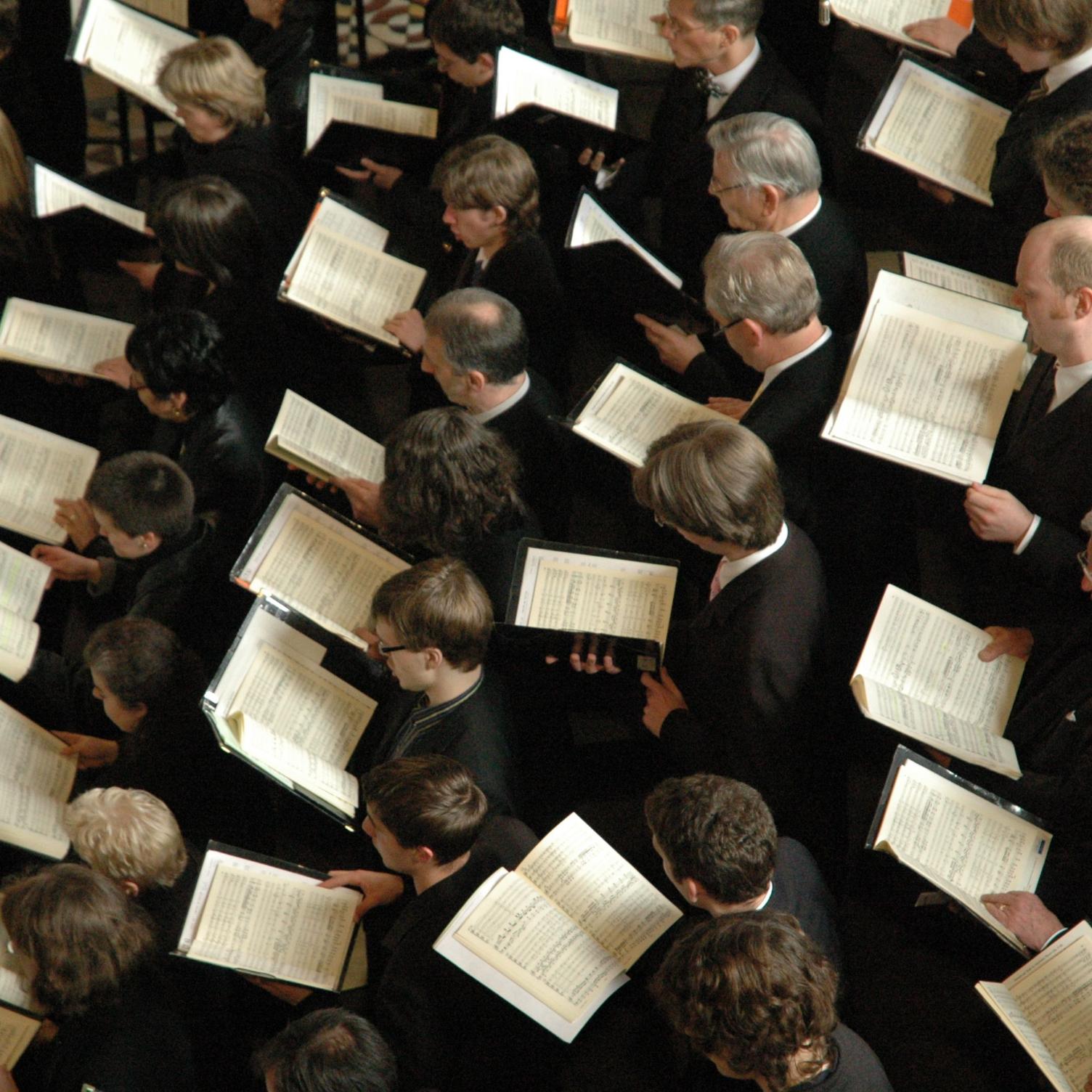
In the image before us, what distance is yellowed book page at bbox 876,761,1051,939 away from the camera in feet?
9.91

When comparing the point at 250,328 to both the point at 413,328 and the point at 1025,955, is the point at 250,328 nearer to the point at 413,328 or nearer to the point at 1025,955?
the point at 413,328

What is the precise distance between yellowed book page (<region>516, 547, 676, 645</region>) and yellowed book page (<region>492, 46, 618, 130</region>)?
2101 millimetres

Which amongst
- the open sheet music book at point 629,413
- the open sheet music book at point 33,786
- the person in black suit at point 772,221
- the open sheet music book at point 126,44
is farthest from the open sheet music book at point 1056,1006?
the open sheet music book at point 126,44

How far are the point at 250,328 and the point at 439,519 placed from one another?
5.42ft

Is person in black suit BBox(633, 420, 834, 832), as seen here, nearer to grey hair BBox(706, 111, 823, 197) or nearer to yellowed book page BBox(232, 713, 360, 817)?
yellowed book page BBox(232, 713, 360, 817)

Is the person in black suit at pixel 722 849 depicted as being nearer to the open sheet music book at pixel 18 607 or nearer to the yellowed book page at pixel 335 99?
the open sheet music book at pixel 18 607

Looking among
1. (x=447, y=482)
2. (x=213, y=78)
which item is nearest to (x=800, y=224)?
(x=447, y=482)

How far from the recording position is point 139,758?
3811 millimetres

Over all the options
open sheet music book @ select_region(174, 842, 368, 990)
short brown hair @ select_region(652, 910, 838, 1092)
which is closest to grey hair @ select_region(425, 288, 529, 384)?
open sheet music book @ select_region(174, 842, 368, 990)

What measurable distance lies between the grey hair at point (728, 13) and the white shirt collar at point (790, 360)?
62.7 inches

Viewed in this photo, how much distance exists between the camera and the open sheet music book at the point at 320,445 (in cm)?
407

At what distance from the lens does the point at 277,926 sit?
10.6 ft

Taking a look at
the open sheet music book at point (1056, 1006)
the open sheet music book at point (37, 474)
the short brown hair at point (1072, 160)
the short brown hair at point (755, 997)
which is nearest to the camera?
the short brown hair at point (755, 997)

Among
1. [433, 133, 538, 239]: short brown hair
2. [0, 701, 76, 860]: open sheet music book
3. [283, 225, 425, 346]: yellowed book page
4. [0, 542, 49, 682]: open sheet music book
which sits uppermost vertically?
[433, 133, 538, 239]: short brown hair
